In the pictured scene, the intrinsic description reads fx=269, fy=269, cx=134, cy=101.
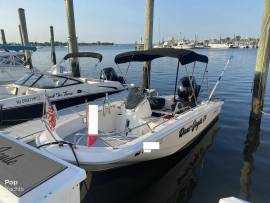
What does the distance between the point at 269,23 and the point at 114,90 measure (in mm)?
5983

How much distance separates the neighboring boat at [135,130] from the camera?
14.8ft

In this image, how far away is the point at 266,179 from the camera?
17.6ft

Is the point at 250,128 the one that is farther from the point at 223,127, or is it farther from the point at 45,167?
the point at 45,167

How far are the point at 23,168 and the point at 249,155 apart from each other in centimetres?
564

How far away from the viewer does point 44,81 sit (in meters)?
9.27

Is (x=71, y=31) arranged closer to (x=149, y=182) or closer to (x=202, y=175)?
(x=149, y=182)

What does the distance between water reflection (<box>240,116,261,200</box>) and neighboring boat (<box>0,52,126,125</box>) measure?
5335 mm

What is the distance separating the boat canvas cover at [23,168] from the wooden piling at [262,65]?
273 inches

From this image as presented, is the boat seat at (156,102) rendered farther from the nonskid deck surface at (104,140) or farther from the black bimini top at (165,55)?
the nonskid deck surface at (104,140)

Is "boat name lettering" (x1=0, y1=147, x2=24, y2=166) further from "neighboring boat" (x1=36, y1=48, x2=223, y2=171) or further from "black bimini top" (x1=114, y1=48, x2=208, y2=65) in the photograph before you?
"black bimini top" (x1=114, y1=48, x2=208, y2=65)

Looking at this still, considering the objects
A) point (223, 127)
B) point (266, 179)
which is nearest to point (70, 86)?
point (223, 127)

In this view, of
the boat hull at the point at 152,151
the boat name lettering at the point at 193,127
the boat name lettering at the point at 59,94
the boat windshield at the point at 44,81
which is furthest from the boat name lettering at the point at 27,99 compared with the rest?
the boat name lettering at the point at 193,127

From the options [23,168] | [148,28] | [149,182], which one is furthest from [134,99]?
[148,28]

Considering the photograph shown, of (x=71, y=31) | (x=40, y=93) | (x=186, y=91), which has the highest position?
(x=71, y=31)
